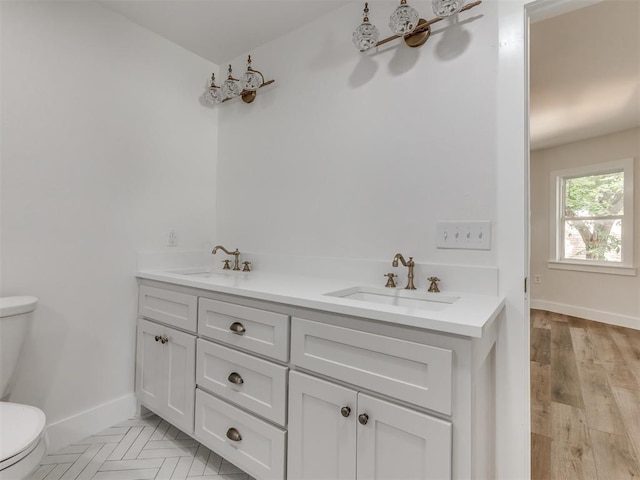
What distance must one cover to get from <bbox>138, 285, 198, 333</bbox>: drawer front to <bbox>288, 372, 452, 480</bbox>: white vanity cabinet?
0.65 meters

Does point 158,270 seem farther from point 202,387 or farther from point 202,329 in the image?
point 202,387

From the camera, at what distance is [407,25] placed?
142 centimetres

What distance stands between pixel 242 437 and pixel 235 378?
0.24m

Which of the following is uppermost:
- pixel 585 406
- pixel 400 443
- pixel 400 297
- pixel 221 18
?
pixel 221 18

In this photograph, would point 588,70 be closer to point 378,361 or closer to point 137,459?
point 378,361

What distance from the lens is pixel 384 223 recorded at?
1.59 metres

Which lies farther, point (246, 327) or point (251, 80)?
point (251, 80)

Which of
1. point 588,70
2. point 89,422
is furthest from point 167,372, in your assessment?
point 588,70

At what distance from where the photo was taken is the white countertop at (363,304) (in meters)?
0.89

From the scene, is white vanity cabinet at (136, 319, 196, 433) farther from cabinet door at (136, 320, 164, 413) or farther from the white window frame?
the white window frame

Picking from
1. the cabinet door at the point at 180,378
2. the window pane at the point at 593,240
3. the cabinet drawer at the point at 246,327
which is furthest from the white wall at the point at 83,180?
the window pane at the point at 593,240

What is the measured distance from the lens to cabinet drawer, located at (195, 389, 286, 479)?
1.22 metres

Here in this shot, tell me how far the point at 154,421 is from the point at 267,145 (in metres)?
1.75

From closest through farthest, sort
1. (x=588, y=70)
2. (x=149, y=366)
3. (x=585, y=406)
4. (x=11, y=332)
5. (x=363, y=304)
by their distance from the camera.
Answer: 1. (x=363, y=304)
2. (x=11, y=332)
3. (x=149, y=366)
4. (x=585, y=406)
5. (x=588, y=70)
